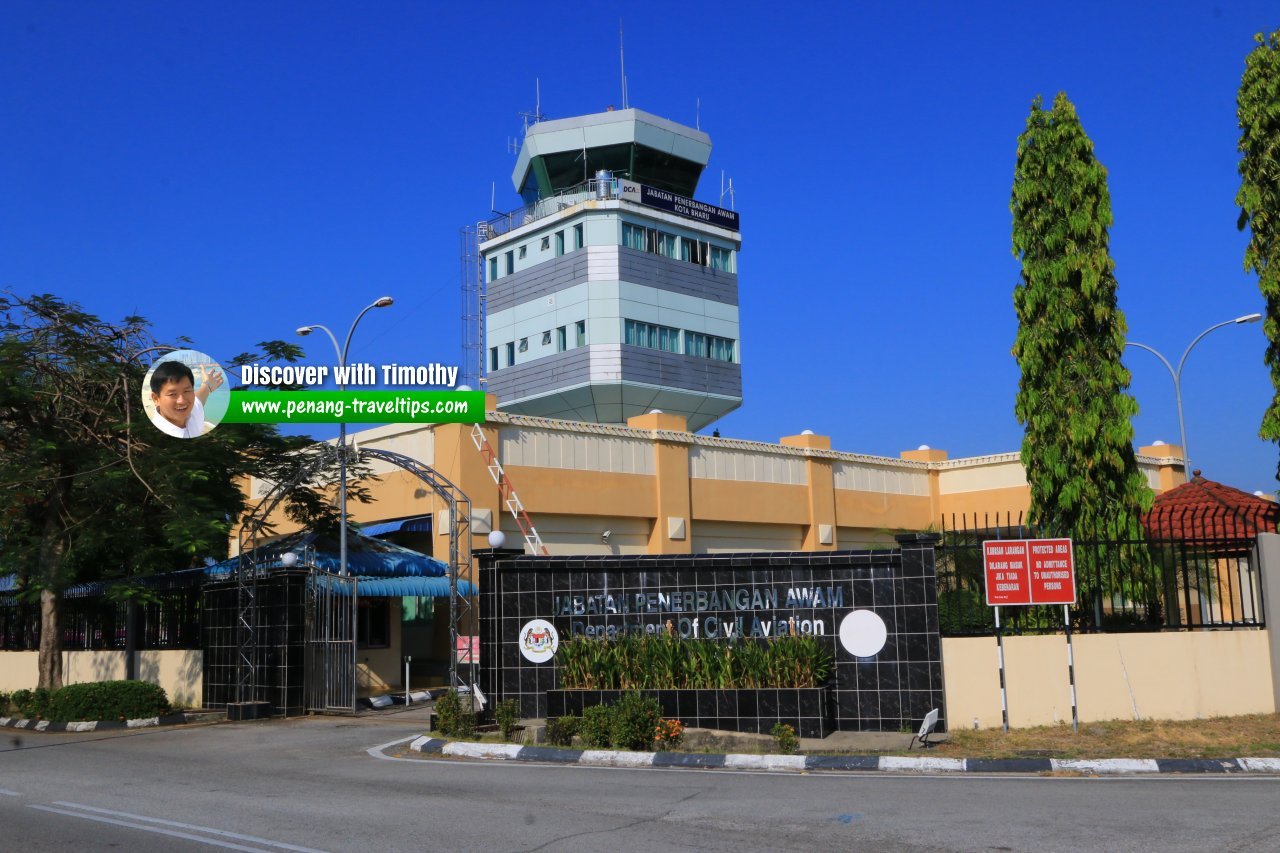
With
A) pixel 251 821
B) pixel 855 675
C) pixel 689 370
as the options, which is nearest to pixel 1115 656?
pixel 855 675

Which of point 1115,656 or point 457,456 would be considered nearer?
point 1115,656

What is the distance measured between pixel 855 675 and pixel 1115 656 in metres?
3.56

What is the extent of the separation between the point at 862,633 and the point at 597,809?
6.98m

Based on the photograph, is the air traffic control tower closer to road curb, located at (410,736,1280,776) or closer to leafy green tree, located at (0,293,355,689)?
leafy green tree, located at (0,293,355,689)

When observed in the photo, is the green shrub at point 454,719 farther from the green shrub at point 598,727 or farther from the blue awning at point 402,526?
the blue awning at point 402,526

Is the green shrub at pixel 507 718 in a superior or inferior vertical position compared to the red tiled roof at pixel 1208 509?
inferior

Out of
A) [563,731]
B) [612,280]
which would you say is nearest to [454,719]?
[563,731]

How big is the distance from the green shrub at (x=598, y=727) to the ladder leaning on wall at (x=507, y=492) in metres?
16.9

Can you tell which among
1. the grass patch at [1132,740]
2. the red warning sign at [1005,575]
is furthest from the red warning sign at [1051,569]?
the grass patch at [1132,740]

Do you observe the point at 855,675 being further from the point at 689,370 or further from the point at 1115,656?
the point at 689,370

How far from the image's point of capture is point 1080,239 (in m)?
21.0

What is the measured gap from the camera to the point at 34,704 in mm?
23641

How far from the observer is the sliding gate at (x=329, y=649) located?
78.6 feet

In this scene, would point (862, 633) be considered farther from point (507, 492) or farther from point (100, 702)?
point (507, 492)
